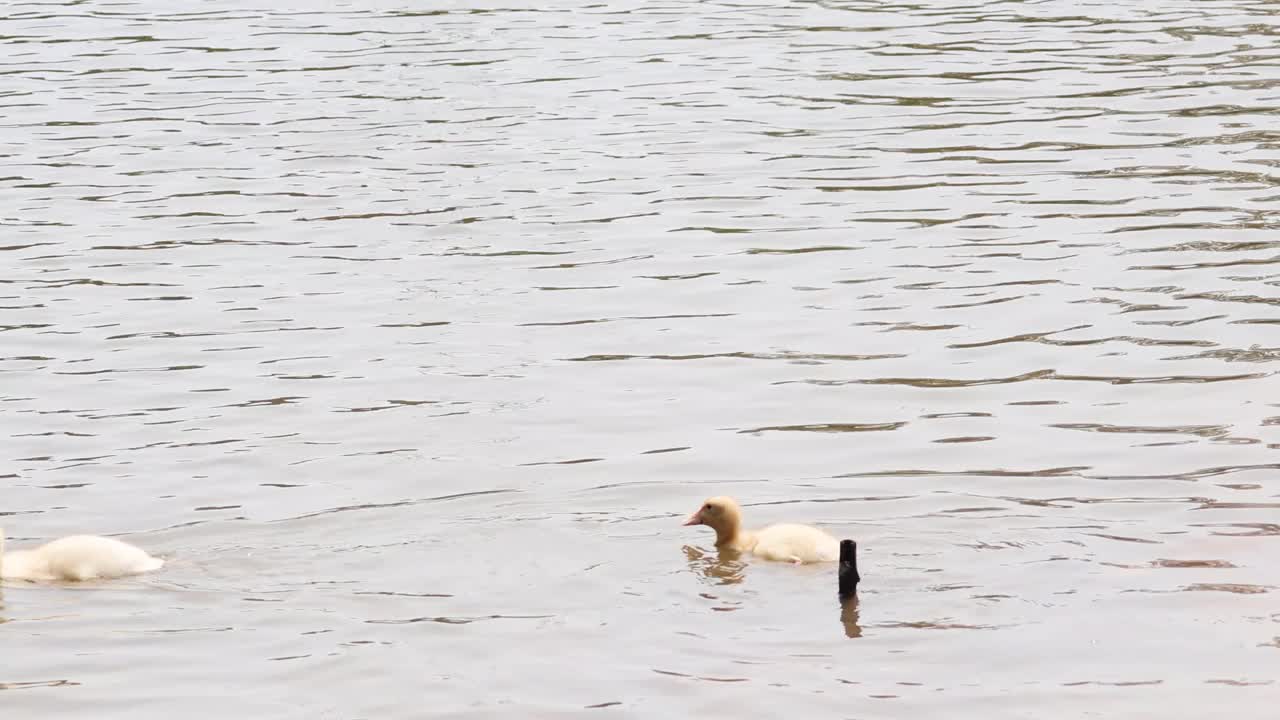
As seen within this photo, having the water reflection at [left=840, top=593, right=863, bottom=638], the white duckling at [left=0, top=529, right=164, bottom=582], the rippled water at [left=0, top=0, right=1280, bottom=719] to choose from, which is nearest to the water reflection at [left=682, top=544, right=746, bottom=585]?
the rippled water at [left=0, top=0, right=1280, bottom=719]

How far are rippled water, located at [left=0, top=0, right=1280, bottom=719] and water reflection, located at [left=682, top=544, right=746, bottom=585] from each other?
0.02m

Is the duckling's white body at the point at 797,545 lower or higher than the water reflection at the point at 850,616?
higher

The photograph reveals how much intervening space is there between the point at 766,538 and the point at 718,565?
9.6 inches

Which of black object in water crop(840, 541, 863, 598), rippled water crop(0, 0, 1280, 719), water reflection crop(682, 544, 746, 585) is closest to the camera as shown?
rippled water crop(0, 0, 1280, 719)

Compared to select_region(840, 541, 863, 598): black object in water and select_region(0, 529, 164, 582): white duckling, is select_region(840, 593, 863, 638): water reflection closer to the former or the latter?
select_region(840, 541, 863, 598): black object in water

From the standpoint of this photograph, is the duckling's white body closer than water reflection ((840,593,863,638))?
No

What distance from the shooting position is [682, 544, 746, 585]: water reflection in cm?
946

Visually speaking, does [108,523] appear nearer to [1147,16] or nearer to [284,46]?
[284,46]

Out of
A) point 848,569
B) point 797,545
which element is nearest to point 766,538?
point 797,545

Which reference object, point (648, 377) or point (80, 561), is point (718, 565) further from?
point (648, 377)

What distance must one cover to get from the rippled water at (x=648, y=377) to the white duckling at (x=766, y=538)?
10cm

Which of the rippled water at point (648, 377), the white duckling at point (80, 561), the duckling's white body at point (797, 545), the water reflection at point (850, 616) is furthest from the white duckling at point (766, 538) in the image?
the white duckling at point (80, 561)

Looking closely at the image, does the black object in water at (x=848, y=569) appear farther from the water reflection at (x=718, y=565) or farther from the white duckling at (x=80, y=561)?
the white duckling at (x=80, y=561)

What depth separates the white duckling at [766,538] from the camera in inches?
368
